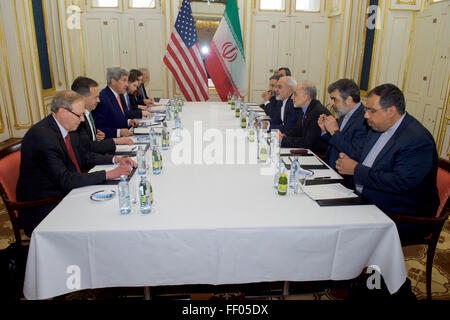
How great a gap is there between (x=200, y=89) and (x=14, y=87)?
140 inches

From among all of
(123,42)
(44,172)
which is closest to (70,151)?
(44,172)

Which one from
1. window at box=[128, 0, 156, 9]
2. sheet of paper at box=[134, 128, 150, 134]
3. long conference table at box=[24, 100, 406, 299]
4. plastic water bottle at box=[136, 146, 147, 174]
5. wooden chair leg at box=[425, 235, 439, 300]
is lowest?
wooden chair leg at box=[425, 235, 439, 300]

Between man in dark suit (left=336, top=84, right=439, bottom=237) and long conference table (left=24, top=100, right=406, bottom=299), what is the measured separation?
1.17 ft

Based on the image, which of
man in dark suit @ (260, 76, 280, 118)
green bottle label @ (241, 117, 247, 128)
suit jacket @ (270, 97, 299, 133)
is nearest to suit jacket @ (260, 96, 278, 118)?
man in dark suit @ (260, 76, 280, 118)

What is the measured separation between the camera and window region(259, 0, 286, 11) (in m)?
8.34

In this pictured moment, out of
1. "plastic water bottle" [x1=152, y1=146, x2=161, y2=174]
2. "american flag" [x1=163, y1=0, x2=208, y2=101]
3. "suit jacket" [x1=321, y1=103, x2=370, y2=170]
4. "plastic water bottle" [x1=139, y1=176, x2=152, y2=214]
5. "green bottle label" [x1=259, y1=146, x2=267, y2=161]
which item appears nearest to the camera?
"plastic water bottle" [x1=139, y1=176, x2=152, y2=214]

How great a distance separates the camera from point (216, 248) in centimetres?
163

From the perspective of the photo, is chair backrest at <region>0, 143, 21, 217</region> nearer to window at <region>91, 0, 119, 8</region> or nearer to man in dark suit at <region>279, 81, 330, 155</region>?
man in dark suit at <region>279, 81, 330, 155</region>

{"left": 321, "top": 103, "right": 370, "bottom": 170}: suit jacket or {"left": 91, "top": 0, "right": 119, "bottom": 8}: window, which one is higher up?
{"left": 91, "top": 0, "right": 119, "bottom": 8}: window

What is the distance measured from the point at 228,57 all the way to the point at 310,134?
419cm

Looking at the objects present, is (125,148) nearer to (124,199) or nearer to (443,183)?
(124,199)

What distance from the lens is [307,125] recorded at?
339 centimetres

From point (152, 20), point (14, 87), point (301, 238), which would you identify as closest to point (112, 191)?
point (301, 238)

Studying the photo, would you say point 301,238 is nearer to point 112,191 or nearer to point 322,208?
point 322,208
